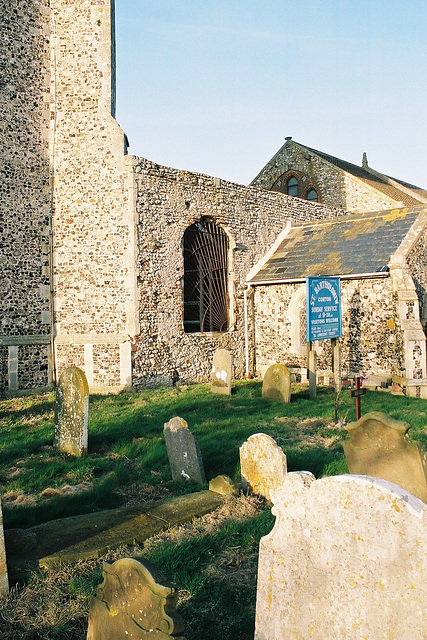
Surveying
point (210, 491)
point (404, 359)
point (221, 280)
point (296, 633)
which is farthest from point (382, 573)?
point (221, 280)

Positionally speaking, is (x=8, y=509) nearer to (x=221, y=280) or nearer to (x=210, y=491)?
(x=210, y=491)

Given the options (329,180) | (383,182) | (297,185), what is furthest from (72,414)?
(383,182)

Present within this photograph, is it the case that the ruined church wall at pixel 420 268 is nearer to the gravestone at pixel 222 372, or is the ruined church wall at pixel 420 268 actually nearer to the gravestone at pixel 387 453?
the gravestone at pixel 222 372

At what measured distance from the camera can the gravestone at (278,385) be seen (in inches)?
471

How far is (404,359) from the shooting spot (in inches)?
535

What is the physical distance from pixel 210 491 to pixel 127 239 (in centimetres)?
910

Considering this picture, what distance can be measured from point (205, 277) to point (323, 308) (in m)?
5.70

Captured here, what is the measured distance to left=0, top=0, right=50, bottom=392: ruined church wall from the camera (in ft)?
45.1

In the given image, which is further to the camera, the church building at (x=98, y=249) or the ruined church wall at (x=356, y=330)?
the ruined church wall at (x=356, y=330)

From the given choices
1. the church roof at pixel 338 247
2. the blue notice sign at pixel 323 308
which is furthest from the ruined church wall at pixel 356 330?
Answer: the blue notice sign at pixel 323 308

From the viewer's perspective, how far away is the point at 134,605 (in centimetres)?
273

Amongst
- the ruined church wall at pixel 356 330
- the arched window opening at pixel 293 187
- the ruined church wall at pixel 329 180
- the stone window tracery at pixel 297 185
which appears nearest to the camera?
the ruined church wall at pixel 356 330

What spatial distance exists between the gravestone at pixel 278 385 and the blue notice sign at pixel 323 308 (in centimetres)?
147

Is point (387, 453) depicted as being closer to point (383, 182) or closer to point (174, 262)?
point (174, 262)
